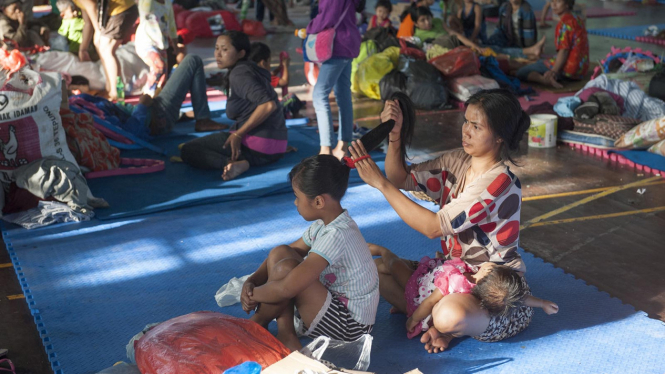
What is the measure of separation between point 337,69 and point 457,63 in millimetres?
2410

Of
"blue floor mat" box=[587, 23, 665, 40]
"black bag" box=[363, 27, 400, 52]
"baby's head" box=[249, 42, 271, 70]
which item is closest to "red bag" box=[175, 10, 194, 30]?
"black bag" box=[363, 27, 400, 52]

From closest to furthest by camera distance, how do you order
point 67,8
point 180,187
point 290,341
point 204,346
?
point 204,346 < point 290,341 < point 180,187 < point 67,8

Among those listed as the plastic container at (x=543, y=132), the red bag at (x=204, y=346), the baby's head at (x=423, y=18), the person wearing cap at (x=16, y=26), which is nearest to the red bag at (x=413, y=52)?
the baby's head at (x=423, y=18)

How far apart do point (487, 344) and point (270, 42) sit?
9.90m

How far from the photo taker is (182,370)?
2.38 metres

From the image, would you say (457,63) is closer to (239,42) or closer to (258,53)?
(258,53)

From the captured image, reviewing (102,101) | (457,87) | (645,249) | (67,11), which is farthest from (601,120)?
(67,11)

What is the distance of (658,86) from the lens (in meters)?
6.33

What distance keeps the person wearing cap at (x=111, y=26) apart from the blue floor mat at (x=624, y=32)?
25.7 feet

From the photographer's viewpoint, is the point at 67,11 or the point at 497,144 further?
the point at 67,11

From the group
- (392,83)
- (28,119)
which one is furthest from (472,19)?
(28,119)

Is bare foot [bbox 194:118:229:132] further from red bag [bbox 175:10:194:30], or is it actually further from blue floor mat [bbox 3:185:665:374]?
red bag [bbox 175:10:194:30]

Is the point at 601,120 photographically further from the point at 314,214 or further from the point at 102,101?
the point at 102,101

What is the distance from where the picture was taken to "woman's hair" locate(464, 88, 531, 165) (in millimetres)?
2768
